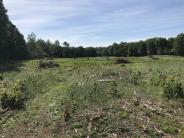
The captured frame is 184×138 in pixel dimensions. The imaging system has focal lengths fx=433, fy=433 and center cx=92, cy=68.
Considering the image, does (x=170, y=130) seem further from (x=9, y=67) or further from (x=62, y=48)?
(x=62, y=48)

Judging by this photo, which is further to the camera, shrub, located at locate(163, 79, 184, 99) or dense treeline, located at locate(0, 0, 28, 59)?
dense treeline, located at locate(0, 0, 28, 59)

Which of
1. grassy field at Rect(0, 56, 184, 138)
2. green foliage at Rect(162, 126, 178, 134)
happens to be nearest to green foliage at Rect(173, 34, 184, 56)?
grassy field at Rect(0, 56, 184, 138)

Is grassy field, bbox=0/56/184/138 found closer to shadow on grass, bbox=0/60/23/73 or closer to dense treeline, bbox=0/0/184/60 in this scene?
shadow on grass, bbox=0/60/23/73

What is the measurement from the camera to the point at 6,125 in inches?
616

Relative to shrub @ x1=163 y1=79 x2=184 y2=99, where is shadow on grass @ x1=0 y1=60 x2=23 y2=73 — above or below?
below

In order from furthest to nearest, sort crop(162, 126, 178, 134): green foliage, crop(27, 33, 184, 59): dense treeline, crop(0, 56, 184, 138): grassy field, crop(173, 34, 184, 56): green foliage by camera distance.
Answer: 1. crop(27, 33, 184, 59): dense treeline
2. crop(173, 34, 184, 56): green foliage
3. crop(162, 126, 178, 134): green foliage
4. crop(0, 56, 184, 138): grassy field

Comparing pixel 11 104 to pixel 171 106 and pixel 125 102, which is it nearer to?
pixel 125 102

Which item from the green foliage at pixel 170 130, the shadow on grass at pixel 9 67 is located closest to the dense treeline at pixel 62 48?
the shadow on grass at pixel 9 67

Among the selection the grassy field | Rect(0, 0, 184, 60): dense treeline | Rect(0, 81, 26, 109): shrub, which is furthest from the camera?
Rect(0, 0, 184, 60): dense treeline

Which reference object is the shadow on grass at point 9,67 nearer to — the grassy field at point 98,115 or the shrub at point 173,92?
the grassy field at point 98,115

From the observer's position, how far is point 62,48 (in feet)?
396

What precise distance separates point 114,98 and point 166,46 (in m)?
94.7

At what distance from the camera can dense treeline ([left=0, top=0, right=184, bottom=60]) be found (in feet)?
240

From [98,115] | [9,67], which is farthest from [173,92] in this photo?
[9,67]
